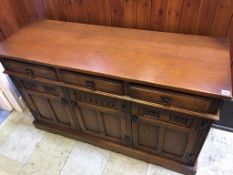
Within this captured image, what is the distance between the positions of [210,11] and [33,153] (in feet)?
5.71

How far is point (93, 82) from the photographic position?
3.74 ft

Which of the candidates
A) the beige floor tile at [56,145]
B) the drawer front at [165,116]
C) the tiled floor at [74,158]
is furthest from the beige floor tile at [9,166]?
the drawer front at [165,116]

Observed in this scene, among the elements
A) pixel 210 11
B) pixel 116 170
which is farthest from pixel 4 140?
pixel 210 11

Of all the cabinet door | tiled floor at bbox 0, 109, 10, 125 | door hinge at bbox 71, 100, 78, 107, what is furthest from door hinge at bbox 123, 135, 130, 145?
tiled floor at bbox 0, 109, 10, 125

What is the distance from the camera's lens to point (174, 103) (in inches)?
40.0

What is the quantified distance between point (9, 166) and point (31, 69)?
0.92m

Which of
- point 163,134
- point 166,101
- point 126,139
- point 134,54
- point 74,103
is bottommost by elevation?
point 126,139

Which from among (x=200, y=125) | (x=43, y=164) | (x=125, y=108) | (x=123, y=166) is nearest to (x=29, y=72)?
(x=125, y=108)

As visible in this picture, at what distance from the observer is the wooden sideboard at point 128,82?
3.23 ft

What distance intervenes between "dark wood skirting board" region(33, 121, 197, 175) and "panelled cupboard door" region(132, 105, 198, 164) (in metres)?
0.06

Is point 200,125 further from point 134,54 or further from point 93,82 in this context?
point 93,82

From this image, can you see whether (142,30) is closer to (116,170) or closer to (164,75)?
(164,75)

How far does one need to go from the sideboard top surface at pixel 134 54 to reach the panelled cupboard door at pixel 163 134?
24cm

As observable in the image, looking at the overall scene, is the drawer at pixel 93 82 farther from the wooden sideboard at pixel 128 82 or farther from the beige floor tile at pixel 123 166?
the beige floor tile at pixel 123 166
